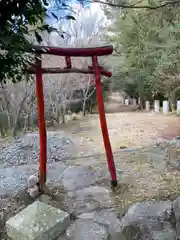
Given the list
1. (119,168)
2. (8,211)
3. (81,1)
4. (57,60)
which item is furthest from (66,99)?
(81,1)

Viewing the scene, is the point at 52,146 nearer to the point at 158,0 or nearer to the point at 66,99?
the point at 158,0

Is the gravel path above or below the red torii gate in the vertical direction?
below

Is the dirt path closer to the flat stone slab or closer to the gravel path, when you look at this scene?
the gravel path

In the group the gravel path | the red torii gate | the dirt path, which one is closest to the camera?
the red torii gate

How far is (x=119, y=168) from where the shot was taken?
310 centimetres

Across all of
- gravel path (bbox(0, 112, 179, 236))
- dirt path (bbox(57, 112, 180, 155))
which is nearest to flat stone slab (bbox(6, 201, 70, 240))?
gravel path (bbox(0, 112, 179, 236))

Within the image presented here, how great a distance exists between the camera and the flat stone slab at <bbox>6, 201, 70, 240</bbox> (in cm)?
184

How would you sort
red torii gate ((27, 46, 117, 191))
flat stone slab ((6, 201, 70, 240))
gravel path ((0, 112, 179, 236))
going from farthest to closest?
1. gravel path ((0, 112, 179, 236))
2. red torii gate ((27, 46, 117, 191))
3. flat stone slab ((6, 201, 70, 240))

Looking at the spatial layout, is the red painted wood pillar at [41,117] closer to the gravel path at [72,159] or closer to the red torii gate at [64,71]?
the red torii gate at [64,71]

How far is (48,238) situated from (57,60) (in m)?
3.83

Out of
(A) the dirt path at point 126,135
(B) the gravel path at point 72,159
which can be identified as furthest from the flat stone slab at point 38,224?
(A) the dirt path at point 126,135

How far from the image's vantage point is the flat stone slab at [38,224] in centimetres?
184

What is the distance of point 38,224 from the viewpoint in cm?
190

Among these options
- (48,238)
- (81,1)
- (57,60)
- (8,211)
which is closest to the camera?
(81,1)
